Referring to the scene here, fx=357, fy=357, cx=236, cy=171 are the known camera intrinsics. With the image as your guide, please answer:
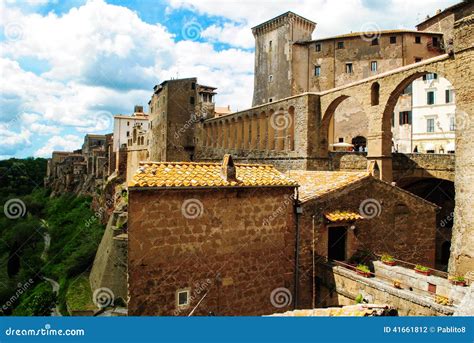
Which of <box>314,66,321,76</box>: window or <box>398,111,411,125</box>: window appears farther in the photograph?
<box>314,66,321,76</box>: window

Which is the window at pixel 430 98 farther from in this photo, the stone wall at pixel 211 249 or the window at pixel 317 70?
the stone wall at pixel 211 249

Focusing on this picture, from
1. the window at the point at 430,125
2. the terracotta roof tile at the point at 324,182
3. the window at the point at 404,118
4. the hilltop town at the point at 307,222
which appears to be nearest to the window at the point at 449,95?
the window at the point at 430,125

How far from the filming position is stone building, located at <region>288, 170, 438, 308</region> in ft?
35.3

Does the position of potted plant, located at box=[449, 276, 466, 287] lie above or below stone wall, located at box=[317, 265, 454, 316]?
above

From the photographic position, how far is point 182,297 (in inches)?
344

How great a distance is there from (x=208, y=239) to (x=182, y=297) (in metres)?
1.52

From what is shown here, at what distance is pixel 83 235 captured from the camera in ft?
131

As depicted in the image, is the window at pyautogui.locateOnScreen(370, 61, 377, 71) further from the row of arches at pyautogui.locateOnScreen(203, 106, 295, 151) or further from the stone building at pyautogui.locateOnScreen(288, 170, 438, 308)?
the stone building at pyautogui.locateOnScreen(288, 170, 438, 308)

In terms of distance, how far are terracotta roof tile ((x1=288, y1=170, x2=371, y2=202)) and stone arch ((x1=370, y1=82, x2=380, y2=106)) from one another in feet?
26.2

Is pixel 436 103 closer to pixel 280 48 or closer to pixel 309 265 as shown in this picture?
pixel 280 48

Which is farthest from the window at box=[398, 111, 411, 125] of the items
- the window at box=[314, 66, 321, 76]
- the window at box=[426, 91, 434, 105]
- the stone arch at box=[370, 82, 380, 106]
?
the stone arch at box=[370, 82, 380, 106]

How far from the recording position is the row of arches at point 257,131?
960 inches

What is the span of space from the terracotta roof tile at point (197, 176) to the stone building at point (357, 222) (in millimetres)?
1313

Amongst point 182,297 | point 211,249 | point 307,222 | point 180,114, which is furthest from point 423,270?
point 180,114
